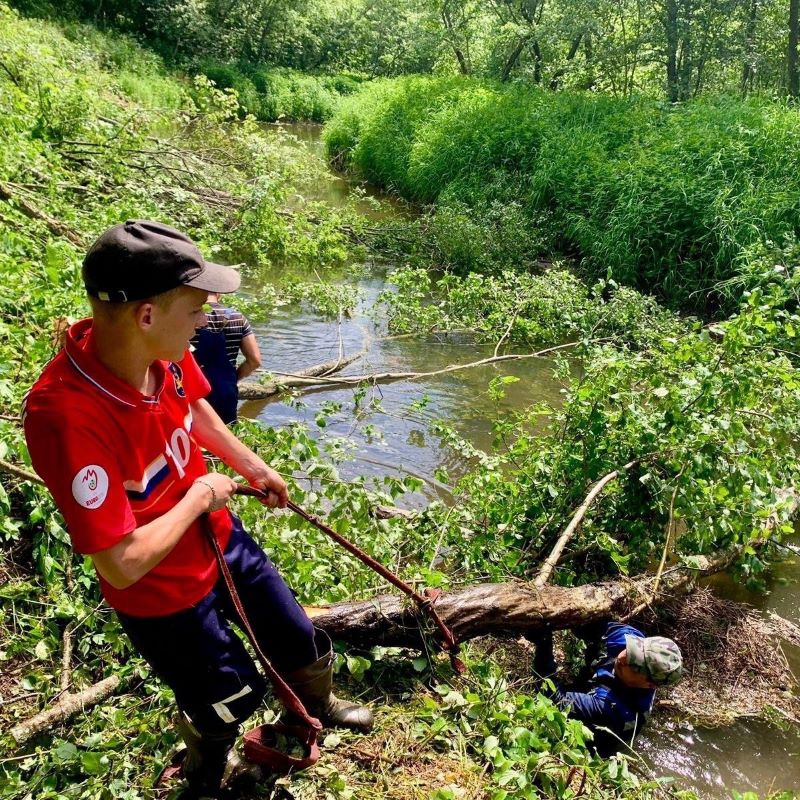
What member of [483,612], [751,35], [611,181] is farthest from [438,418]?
[751,35]

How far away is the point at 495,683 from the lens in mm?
2834

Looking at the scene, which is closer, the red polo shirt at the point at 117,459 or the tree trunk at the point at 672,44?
the red polo shirt at the point at 117,459

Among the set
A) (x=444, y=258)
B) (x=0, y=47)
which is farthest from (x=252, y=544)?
(x=0, y=47)

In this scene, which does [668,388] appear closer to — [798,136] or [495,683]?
[495,683]

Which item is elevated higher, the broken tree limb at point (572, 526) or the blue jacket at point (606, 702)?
the broken tree limb at point (572, 526)

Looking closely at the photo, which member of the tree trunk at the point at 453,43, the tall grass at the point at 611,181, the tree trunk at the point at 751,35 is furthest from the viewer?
the tree trunk at the point at 453,43

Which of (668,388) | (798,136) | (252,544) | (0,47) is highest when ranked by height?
(0,47)

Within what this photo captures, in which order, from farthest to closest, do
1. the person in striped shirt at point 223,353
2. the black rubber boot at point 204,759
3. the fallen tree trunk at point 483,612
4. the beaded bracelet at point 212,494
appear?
the person in striped shirt at point 223,353
the fallen tree trunk at point 483,612
the black rubber boot at point 204,759
the beaded bracelet at point 212,494

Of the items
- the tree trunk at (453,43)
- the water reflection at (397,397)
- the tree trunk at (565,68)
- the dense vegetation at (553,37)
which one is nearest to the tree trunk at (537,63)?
the dense vegetation at (553,37)

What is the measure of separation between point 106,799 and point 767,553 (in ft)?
13.8

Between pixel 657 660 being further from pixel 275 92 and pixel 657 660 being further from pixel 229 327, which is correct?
pixel 275 92

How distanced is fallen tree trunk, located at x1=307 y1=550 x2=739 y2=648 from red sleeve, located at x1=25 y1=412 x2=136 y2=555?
1.52 metres

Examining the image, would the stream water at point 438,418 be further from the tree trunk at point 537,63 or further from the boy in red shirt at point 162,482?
the tree trunk at point 537,63

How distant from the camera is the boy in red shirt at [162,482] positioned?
64.9 inches
